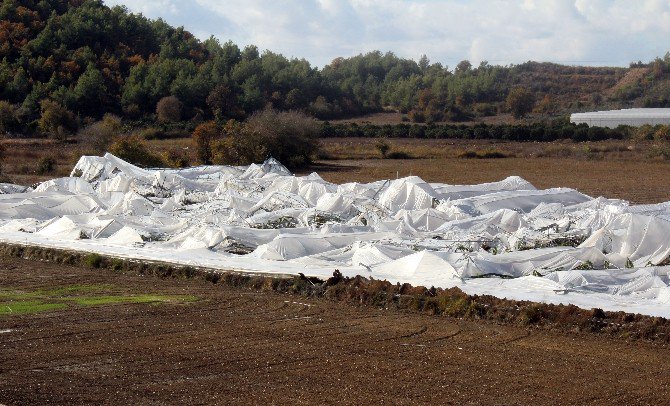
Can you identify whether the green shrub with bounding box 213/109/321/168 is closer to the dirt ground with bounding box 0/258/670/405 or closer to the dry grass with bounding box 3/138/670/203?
the dry grass with bounding box 3/138/670/203

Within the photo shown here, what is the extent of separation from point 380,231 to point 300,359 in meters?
7.42

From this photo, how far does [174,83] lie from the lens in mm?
58656

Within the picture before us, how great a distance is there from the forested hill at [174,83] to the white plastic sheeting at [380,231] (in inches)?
1143

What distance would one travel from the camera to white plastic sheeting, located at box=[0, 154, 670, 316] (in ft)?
43.0

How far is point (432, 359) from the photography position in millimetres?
9484

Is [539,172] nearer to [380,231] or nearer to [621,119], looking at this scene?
[380,231]

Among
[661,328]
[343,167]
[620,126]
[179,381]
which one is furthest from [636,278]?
[620,126]

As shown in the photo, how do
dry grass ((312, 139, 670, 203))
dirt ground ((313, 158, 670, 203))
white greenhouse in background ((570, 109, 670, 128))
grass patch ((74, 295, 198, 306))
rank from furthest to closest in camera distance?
white greenhouse in background ((570, 109, 670, 128))
dry grass ((312, 139, 670, 203))
dirt ground ((313, 158, 670, 203))
grass patch ((74, 295, 198, 306))

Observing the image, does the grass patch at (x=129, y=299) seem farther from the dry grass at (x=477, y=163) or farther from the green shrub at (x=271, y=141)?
the green shrub at (x=271, y=141)

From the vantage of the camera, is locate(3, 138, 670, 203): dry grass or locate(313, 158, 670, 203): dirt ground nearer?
locate(313, 158, 670, 203): dirt ground

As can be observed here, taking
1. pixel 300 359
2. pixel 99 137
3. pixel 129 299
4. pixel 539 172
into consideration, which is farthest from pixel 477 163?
pixel 300 359

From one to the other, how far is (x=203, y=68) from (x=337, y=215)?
4601 cm

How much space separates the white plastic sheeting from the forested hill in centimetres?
2903

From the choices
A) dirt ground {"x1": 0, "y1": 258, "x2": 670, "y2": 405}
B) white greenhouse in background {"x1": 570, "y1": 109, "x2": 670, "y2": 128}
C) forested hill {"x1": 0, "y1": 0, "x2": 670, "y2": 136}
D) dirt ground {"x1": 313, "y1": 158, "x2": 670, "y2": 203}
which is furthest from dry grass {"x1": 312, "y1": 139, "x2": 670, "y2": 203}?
dirt ground {"x1": 0, "y1": 258, "x2": 670, "y2": 405}
